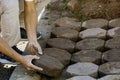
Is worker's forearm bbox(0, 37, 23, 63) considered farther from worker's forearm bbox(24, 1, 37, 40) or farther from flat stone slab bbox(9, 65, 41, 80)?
worker's forearm bbox(24, 1, 37, 40)

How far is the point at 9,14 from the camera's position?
3105 millimetres

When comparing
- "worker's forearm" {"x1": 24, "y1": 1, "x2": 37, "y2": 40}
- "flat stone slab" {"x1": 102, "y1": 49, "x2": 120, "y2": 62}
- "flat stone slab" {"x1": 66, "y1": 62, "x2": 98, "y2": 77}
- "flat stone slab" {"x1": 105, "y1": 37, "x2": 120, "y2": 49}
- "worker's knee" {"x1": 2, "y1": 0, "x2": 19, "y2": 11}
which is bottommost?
"flat stone slab" {"x1": 66, "y1": 62, "x2": 98, "y2": 77}

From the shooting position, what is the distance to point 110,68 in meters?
2.98

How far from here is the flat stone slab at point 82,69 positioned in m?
2.98

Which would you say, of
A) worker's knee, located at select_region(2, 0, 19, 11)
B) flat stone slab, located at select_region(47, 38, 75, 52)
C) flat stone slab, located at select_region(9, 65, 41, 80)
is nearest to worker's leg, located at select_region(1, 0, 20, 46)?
worker's knee, located at select_region(2, 0, 19, 11)

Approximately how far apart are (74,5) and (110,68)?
1447mm

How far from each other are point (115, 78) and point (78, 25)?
1113 millimetres

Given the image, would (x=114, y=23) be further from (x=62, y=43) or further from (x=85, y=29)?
(x=62, y=43)

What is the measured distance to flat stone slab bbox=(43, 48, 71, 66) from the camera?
10.5ft

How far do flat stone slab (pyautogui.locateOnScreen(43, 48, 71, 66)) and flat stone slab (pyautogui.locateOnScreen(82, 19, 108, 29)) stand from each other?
1.93 ft

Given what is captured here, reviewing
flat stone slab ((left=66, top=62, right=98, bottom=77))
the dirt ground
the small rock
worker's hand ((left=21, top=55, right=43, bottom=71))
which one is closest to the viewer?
worker's hand ((left=21, top=55, right=43, bottom=71))

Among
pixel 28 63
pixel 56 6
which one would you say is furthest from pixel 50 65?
pixel 56 6

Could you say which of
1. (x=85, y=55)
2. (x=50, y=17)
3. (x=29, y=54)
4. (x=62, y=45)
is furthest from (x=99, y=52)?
(x=50, y=17)

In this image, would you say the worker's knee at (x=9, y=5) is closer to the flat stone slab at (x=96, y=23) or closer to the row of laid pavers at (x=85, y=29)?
the row of laid pavers at (x=85, y=29)
